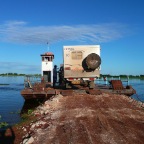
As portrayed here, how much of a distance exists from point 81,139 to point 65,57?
13.0m

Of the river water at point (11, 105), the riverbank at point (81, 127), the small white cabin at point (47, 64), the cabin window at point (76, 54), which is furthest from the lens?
the small white cabin at point (47, 64)

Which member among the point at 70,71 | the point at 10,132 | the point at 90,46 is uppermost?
the point at 90,46

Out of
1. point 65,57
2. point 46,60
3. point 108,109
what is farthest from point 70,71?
point 46,60

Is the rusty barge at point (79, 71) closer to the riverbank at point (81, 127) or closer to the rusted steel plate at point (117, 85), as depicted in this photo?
the rusted steel plate at point (117, 85)

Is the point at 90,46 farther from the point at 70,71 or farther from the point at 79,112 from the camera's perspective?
the point at 79,112

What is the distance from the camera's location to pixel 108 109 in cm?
1529

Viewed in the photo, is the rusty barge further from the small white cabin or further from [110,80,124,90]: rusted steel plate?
the small white cabin

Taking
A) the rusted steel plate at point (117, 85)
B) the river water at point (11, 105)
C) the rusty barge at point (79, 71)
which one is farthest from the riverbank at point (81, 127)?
the rusted steel plate at point (117, 85)

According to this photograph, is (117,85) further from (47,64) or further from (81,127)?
(81,127)

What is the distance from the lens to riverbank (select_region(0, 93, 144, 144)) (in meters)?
9.64

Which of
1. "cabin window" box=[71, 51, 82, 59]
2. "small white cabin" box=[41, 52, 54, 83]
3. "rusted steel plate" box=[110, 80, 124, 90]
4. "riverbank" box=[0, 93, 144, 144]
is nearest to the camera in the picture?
"riverbank" box=[0, 93, 144, 144]

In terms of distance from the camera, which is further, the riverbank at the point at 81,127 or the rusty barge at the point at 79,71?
the rusty barge at the point at 79,71

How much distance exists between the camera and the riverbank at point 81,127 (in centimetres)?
964

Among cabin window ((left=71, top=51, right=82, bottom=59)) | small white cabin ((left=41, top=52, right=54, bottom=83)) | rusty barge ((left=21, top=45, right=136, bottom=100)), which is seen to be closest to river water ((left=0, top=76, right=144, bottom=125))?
rusty barge ((left=21, top=45, right=136, bottom=100))
